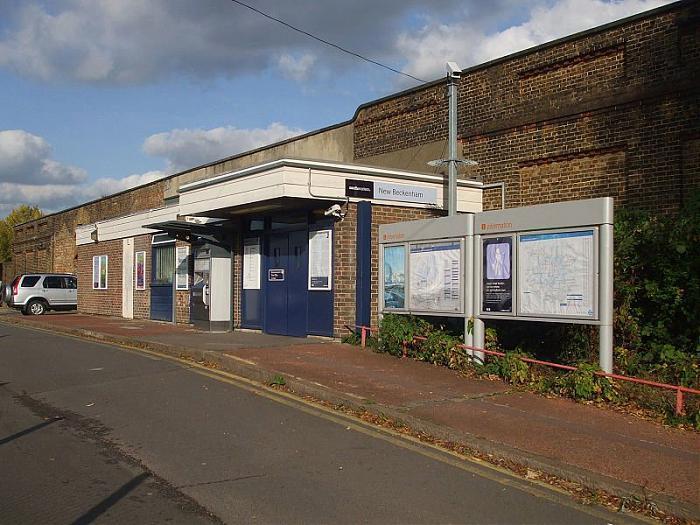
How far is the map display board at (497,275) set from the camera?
11047 millimetres

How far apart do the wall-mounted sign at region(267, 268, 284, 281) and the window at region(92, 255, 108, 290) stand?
1267 centimetres

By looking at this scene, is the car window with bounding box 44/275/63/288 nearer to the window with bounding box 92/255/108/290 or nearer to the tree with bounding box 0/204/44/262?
the window with bounding box 92/255/108/290

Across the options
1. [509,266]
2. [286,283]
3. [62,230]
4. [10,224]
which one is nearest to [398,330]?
[509,266]

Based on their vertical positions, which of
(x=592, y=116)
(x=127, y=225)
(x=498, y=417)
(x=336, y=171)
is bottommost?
(x=498, y=417)

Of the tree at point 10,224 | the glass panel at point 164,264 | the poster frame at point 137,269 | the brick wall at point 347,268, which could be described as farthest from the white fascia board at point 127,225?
the tree at point 10,224

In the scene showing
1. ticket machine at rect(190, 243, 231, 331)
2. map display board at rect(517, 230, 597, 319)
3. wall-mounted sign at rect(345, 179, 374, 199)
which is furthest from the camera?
ticket machine at rect(190, 243, 231, 331)

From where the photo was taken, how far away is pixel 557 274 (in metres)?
10.3

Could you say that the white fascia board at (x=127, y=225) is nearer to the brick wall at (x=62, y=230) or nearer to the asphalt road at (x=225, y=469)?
the brick wall at (x=62, y=230)

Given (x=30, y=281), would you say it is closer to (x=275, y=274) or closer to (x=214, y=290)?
(x=214, y=290)

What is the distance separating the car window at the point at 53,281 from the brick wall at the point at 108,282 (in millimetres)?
1680

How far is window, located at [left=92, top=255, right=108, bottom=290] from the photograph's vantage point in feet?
90.8

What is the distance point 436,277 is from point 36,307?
23114 millimetres

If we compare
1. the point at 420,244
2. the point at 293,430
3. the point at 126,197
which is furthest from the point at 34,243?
the point at 293,430

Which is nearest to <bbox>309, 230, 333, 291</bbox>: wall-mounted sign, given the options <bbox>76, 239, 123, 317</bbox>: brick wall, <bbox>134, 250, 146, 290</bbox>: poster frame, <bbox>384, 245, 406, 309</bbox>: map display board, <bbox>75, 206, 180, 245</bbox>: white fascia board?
<bbox>384, 245, 406, 309</bbox>: map display board
